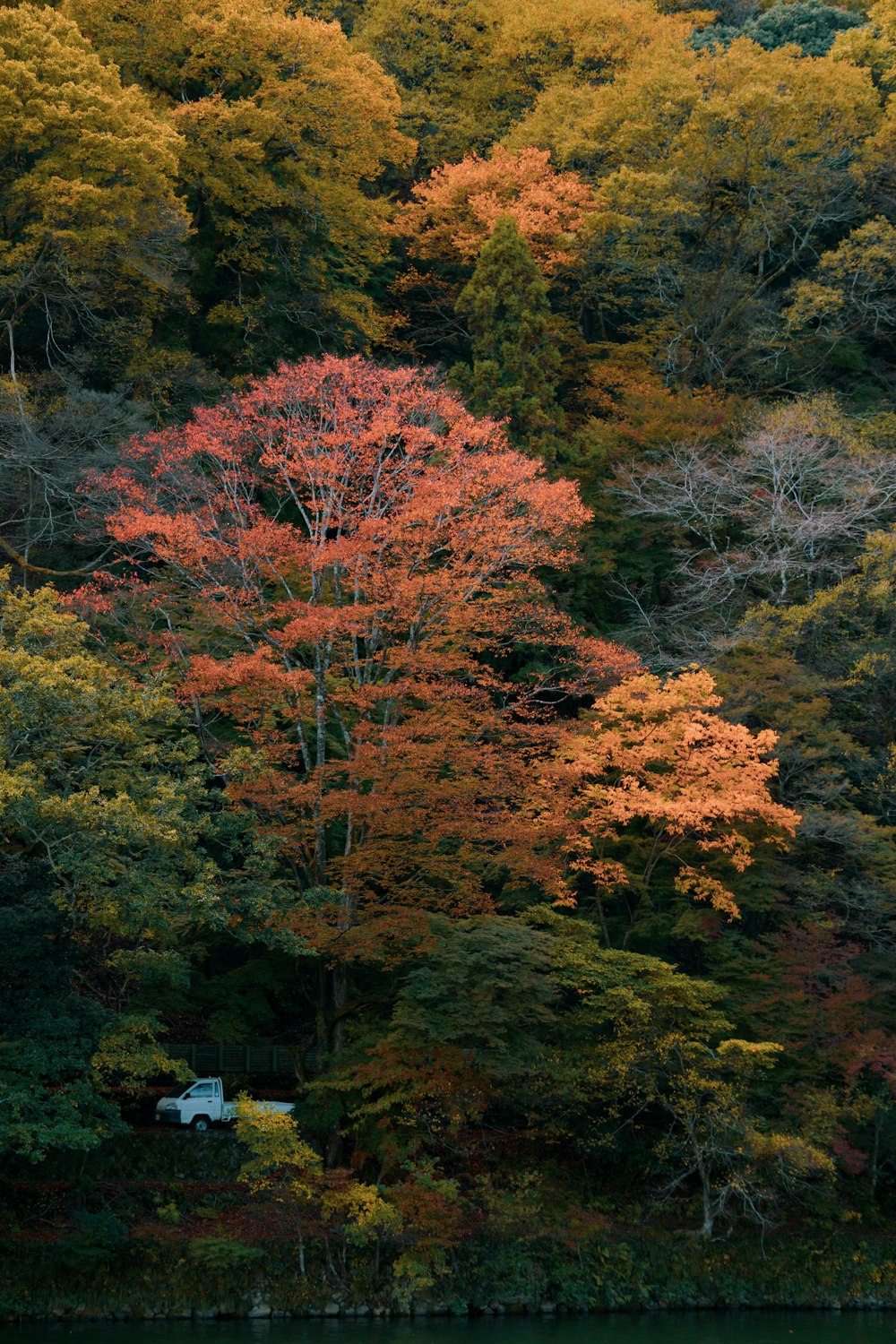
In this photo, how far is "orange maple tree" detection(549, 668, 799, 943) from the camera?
22281 mm

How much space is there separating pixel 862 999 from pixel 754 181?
2159 centimetres

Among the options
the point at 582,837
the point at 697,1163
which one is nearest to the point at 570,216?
the point at 582,837

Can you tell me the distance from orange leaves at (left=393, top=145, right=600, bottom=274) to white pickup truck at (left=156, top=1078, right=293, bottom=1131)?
21.7m

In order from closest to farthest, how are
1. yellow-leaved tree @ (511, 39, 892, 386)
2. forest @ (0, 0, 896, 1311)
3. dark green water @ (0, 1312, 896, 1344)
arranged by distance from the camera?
1. dark green water @ (0, 1312, 896, 1344)
2. forest @ (0, 0, 896, 1311)
3. yellow-leaved tree @ (511, 39, 892, 386)

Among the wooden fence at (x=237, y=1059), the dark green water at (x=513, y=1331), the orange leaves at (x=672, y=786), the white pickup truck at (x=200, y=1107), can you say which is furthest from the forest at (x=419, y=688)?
the dark green water at (x=513, y=1331)

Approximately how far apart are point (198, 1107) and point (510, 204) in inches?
932

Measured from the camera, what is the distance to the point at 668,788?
22.6 m

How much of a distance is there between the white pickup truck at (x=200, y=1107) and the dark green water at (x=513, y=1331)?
412cm

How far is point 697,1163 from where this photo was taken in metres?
21.1

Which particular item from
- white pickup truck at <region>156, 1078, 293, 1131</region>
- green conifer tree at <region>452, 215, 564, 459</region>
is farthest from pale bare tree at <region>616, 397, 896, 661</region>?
white pickup truck at <region>156, 1078, 293, 1131</region>

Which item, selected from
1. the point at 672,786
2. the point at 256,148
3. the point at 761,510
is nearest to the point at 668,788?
the point at 672,786

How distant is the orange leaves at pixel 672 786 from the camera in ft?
73.2

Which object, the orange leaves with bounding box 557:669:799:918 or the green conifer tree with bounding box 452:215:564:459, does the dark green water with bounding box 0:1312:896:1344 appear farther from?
the green conifer tree with bounding box 452:215:564:459

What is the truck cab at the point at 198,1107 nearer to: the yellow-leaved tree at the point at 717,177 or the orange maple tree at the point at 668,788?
the orange maple tree at the point at 668,788
